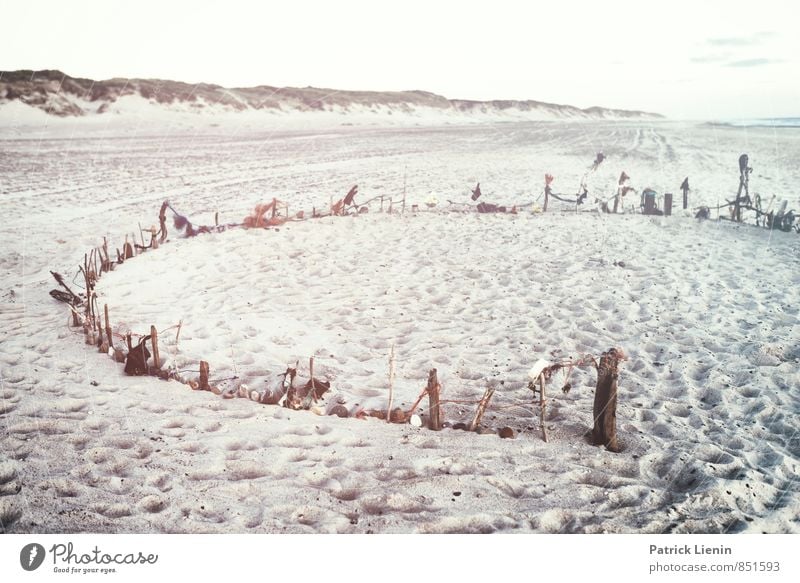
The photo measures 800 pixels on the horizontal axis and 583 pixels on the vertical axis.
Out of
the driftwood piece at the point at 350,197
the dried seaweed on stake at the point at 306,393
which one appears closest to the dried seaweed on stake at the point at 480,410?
the dried seaweed on stake at the point at 306,393

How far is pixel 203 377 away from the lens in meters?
2.61

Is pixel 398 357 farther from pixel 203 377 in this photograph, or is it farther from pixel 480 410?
pixel 203 377

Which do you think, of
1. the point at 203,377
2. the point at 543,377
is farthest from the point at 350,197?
the point at 543,377

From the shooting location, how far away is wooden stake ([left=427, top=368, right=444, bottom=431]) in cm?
232

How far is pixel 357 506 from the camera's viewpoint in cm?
195

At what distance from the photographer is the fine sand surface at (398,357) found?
1955mm

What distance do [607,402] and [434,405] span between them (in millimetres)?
771

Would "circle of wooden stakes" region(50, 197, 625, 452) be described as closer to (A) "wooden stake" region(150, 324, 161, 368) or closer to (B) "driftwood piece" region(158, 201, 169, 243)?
(A) "wooden stake" region(150, 324, 161, 368)

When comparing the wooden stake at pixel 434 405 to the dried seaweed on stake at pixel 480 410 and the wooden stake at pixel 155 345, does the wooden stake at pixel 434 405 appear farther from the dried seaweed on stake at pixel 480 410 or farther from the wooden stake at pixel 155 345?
the wooden stake at pixel 155 345

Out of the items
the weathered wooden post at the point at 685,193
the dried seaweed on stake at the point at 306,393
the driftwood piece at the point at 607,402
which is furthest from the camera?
the weathered wooden post at the point at 685,193
